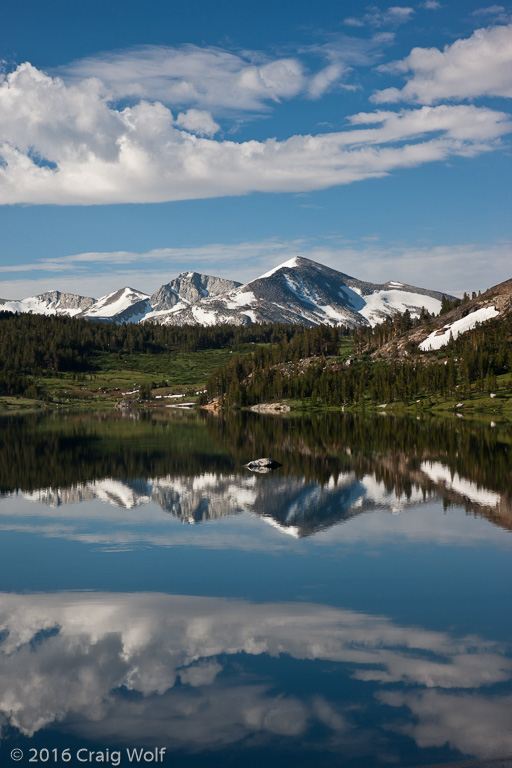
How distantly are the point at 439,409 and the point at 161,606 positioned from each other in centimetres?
13639

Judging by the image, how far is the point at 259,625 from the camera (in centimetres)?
1936

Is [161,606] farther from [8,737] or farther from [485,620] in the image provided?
[485,620]

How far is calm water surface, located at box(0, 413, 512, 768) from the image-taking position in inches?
524

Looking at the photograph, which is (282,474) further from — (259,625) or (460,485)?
(259,625)

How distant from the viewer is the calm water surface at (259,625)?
13320mm

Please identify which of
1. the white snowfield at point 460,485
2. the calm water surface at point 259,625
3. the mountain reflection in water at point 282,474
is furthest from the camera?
the white snowfield at point 460,485

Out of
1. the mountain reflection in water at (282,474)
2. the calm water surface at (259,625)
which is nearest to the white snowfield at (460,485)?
the mountain reflection in water at (282,474)
